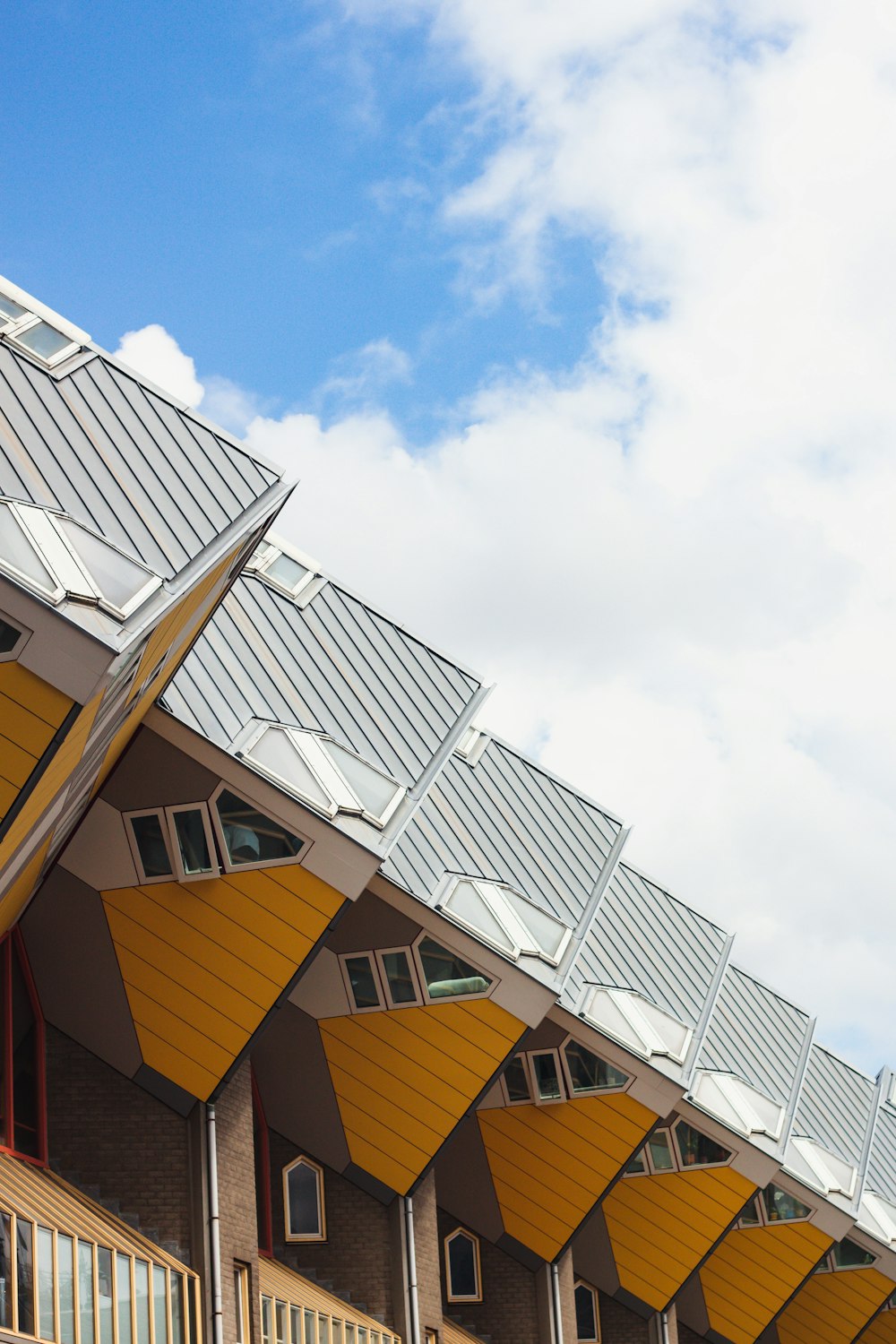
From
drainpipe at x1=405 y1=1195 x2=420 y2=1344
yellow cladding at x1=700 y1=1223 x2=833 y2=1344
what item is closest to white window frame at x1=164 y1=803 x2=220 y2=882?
drainpipe at x1=405 y1=1195 x2=420 y2=1344

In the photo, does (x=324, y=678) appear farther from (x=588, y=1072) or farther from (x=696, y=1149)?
(x=696, y=1149)

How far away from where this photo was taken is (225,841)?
813 inches

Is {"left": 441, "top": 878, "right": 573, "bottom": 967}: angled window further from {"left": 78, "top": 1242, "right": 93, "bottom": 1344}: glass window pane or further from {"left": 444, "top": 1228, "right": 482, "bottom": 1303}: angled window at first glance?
{"left": 444, "top": 1228, "right": 482, "bottom": 1303}: angled window

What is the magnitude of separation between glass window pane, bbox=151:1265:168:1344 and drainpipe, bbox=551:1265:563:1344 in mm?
13083

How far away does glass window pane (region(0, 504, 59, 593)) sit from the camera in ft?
45.9

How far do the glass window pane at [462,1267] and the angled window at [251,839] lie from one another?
13.9 m

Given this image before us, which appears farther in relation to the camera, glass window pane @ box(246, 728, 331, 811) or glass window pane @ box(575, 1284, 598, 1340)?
glass window pane @ box(575, 1284, 598, 1340)

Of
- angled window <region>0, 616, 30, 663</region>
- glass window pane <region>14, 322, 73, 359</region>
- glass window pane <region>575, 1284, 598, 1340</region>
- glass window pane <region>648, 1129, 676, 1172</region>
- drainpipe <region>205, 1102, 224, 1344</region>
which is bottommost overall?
drainpipe <region>205, 1102, 224, 1344</region>

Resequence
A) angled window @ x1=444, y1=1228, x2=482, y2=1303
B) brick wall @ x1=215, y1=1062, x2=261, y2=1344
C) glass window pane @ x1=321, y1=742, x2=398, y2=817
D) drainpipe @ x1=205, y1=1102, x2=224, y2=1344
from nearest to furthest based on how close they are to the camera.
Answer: drainpipe @ x1=205, y1=1102, x2=224, y2=1344 → brick wall @ x1=215, y1=1062, x2=261, y2=1344 → glass window pane @ x1=321, y1=742, x2=398, y2=817 → angled window @ x1=444, y1=1228, x2=482, y2=1303

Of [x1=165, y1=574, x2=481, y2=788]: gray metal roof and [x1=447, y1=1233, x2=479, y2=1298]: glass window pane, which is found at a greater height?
[x1=165, y1=574, x2=481, y2=788]: gray metal roof

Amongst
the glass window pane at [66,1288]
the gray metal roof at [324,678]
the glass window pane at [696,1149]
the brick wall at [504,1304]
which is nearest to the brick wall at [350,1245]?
the brick wall at [504,1304]

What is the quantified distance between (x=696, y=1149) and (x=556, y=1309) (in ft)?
14.2

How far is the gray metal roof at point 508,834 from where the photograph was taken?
25.7 metres

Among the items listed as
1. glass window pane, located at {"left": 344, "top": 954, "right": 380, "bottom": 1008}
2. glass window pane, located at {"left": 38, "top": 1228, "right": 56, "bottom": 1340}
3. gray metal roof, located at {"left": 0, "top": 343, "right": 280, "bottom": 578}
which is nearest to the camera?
gray metal roof, located at {"left": 0, "top": 343, "right": 280, "bottom": 578}
